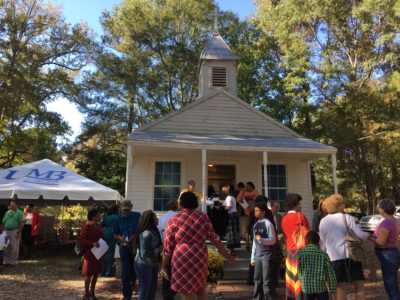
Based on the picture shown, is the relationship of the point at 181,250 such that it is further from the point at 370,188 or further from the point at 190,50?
the point at 190,50

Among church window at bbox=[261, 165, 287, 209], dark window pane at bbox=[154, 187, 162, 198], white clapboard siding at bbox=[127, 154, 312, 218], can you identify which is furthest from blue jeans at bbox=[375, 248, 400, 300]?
dark window pane at bbox=[154, 187, 162, 198]

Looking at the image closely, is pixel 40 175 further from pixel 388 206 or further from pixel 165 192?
pixel 388 206

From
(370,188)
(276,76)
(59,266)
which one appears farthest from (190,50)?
(59,266)

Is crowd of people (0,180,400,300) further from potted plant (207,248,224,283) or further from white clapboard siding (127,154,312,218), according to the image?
white clapboard siding (127,154,312,218)

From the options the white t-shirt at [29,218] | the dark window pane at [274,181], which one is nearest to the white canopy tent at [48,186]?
the white t-shirt at [29,218]

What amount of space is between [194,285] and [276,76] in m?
21.9

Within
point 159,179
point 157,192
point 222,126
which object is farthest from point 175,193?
point 222,126

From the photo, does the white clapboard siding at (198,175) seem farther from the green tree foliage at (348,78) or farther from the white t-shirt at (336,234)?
the green tree foliage at (348,78)

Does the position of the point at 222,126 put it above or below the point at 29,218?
above

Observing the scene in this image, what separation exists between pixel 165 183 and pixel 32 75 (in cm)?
1588

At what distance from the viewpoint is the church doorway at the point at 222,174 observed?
12325 millimetres

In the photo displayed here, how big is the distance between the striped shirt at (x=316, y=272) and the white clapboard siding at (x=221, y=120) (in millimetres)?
8269

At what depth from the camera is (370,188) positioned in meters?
22.0

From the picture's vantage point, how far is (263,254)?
208 inches
